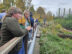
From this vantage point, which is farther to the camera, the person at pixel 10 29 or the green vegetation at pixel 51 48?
the green vegetation at pixel 51 48

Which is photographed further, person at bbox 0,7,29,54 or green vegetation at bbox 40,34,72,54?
green vegetation at bbox 40,34,72,54

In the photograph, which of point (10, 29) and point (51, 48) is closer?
point (10, 29)

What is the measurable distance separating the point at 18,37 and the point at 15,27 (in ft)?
0.67

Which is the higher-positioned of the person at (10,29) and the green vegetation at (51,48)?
the person at (10,29)

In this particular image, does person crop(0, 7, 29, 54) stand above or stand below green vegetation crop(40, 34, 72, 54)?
above

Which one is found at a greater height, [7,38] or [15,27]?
[15,27]

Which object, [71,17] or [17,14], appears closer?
[17,14]

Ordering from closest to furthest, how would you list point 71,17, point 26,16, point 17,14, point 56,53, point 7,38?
point 7,38, point 17,14, point 26,16, point 56,53, point 71,17

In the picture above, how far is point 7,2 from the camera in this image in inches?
997

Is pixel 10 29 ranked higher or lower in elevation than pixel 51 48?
higher

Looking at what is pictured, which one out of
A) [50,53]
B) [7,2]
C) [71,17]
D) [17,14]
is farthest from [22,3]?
[71,17]

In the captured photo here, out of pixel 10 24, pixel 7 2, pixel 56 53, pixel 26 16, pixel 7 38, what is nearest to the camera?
pixel 10 24

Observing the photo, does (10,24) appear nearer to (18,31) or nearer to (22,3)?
(18,31)

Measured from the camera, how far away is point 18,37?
226 cm
